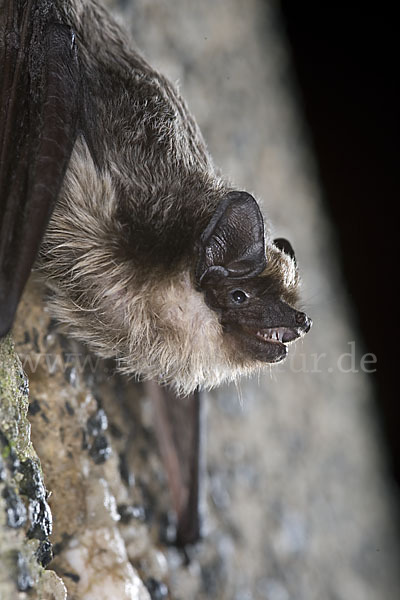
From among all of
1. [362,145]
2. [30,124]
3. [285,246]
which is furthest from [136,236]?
[362,145]

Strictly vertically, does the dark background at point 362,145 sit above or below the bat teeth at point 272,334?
above

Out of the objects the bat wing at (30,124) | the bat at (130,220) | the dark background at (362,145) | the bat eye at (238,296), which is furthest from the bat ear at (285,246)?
the dark background at (362,145)

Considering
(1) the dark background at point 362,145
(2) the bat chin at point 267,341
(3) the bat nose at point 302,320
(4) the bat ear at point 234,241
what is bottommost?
(2) the bat chin at point 267,341

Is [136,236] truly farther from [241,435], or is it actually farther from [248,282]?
[241,435]

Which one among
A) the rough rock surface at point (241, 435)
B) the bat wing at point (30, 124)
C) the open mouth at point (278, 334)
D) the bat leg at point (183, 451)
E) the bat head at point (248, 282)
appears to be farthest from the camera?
the bat leg at point (183, 451)

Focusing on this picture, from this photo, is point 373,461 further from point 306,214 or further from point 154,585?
point 154,585

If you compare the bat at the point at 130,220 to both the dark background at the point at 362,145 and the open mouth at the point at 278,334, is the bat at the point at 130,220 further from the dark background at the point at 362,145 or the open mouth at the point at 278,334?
the dark background at the point at 362,145
